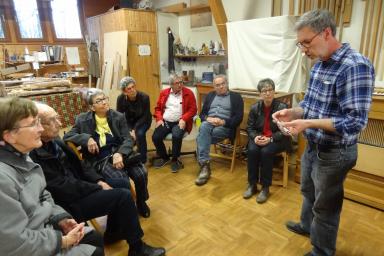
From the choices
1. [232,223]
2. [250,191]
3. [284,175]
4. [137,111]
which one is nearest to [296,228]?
[232,223]

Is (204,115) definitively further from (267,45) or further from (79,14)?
(79,14)

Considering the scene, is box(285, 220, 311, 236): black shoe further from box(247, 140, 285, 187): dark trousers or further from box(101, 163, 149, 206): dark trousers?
box(101, 163, 149, 206): dark trousers

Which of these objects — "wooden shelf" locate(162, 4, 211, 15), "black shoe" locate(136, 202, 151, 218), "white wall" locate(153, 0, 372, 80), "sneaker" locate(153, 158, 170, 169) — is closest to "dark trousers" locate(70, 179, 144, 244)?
"black shoe" locate(136, 202, 151, 218)

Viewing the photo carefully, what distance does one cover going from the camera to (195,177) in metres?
2.98

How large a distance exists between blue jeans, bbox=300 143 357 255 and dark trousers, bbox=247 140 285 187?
0.74 meters

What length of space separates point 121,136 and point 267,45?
206cm

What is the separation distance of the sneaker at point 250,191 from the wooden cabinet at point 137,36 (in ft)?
10.6

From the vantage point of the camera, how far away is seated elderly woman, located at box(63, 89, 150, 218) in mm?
2113

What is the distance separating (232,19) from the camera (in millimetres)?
4172

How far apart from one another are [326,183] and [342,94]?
1.56 ft

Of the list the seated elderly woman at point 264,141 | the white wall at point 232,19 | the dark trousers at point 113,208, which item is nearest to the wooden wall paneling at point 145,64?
the white wall at point 232,19

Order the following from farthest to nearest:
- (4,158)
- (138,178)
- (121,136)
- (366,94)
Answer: (121,136), (138,178), (366,94), (4,158)

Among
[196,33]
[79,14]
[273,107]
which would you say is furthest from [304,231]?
[79,14]

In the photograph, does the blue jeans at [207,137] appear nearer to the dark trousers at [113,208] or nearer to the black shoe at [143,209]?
the black shoe at [143,209]
